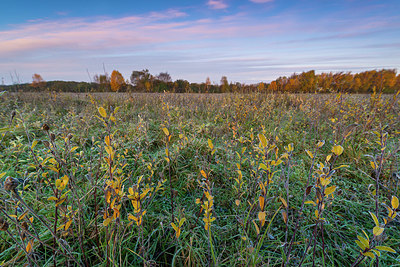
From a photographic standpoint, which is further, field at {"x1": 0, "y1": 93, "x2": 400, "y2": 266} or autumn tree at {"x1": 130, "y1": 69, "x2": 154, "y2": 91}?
autumn tree at {"x1": 130, "y1": 69, "x2": 154, "y2": 91}

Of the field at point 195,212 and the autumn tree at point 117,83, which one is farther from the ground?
the autumn tree at point 117,83

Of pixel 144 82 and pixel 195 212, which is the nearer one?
pixel 195 212

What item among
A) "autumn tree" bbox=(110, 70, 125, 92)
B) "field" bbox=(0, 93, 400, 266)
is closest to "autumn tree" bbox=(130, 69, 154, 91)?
"autumn tree" bbox=(110, 70, 125, 92)

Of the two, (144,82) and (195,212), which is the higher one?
(144,82)

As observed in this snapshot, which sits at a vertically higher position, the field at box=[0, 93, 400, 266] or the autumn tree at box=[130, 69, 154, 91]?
the autumn tree at box=[130, 69, 154, 91]

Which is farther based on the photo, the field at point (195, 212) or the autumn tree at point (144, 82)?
the autumn tree at point (144, 82)

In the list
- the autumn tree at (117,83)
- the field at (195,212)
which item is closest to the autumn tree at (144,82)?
the autumn tree at (117,83)

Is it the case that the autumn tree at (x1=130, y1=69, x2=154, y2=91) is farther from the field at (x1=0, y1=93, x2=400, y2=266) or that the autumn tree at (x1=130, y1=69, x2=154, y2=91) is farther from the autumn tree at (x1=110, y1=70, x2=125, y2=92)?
the field at (x1=0, y1=93, x2=400, y2=266)

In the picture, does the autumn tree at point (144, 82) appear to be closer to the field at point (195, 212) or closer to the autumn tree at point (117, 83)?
the autumn tree at point (117, 83)

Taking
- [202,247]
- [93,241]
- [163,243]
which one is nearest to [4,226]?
[93,241]

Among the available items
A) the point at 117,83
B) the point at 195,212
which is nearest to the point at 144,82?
the point at 117,83

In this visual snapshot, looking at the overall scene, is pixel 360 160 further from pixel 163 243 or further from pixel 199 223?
pixel 163 243

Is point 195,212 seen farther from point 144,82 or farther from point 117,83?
point 117,83

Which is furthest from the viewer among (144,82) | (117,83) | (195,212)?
(117,83)
